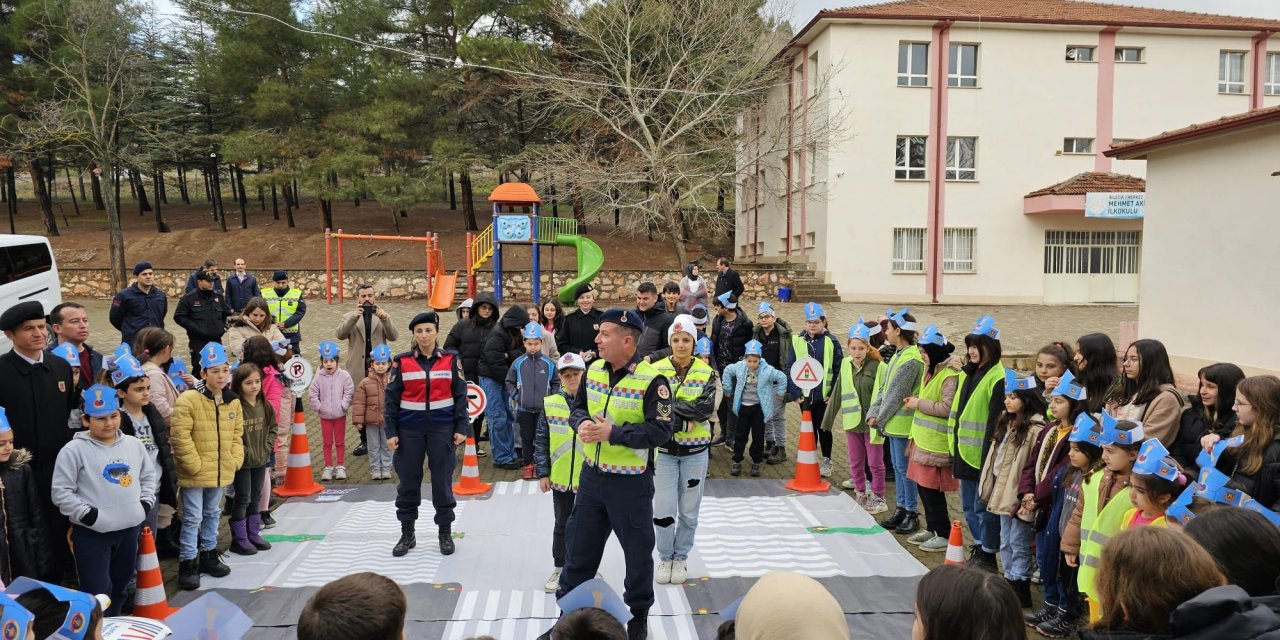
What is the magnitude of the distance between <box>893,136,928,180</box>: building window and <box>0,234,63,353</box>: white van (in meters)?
22.5

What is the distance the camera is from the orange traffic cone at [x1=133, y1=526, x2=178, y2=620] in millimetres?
4953

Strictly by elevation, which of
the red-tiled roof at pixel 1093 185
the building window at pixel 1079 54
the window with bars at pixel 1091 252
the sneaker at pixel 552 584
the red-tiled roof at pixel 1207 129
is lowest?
the sneaker at pixel 552 584

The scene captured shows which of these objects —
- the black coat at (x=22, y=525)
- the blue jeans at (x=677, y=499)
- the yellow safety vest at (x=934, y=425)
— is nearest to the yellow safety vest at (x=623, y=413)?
the blue jeans at (x=677, y=499)

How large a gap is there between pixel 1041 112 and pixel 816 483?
2288 cm

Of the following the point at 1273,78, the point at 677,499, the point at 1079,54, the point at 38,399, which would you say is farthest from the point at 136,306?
the point at 1273,78

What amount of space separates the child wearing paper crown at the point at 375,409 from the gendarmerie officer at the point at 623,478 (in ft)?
13.9

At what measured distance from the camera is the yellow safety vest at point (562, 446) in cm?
531

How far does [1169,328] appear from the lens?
12.8 m

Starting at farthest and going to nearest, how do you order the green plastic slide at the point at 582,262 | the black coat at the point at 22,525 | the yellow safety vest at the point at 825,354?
the green plastic slide at the point at 582,262 → the yellow safety vest at the point at 825,354 → the black coat at the point at 22,525

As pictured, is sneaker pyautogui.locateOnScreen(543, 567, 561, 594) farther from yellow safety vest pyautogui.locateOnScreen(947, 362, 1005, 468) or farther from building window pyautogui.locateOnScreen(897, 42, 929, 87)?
building window pyautogui.locateOnScreen(897, 42, 929, 87)

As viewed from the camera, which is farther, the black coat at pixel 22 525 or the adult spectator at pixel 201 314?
the adult spectator at pixel 201 314

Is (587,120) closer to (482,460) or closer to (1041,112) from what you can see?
(1041,112)

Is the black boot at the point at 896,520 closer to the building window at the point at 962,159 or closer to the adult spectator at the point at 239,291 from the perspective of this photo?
the adult spectator at the point at 239,291

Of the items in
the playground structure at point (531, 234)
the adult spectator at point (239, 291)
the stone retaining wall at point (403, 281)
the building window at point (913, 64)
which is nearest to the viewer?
the adult spectator at point (239, 291)
